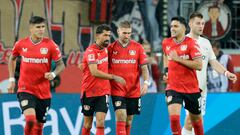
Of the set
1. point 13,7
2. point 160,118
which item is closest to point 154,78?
point 160,118

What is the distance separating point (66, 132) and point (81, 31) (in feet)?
18.3

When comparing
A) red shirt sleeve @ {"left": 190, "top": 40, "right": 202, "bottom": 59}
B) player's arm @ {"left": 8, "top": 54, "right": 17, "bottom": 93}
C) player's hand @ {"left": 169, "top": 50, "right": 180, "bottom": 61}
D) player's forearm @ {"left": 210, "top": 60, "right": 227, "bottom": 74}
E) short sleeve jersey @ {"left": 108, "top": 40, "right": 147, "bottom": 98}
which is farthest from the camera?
player's forearm @ {"left": 210, "top": 60, "right": 227, "bottom": 74}

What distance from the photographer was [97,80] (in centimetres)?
1562

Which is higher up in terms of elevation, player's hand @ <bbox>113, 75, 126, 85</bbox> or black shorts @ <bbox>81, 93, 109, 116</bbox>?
player's hand @ <bbox>113, 75, 126, 85</bbox>

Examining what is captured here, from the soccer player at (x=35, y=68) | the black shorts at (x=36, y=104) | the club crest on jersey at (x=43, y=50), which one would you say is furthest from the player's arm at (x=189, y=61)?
the black shorts at (x=36, y=104)

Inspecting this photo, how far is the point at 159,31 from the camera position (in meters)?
22.4

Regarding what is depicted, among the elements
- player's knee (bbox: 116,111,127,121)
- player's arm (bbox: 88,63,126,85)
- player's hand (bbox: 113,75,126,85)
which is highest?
player's arm (bbox: 88,63,126,85)

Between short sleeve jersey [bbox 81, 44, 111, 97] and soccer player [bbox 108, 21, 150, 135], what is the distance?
10.7 inches

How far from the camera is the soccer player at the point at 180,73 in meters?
15.1

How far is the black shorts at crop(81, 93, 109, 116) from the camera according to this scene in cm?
1556

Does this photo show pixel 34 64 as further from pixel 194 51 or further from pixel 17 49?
pixel 194 51

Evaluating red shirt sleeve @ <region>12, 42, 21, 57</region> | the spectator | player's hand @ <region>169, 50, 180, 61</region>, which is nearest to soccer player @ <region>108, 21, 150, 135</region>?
player's hand @ <region>169, 50, 180, 61</region>

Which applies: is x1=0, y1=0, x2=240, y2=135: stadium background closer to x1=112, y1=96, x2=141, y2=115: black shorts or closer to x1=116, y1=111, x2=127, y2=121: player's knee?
x1=112, y1=96, x2=141, y2=115: black shorts

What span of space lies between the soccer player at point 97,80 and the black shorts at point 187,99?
2.62ft
